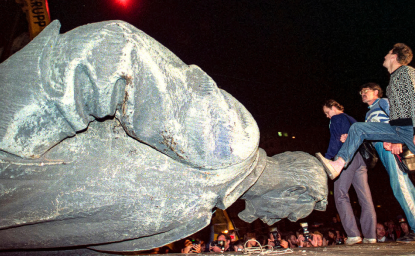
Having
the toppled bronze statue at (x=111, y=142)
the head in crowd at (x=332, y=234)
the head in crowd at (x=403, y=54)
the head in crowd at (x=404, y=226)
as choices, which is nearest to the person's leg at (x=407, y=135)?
the head in crowd at (x=403, y=54)

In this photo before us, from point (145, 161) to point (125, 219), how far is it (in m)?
0.25

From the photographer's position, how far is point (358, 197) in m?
2.72

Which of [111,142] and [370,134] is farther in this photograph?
[370,134]

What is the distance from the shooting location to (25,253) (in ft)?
4.98

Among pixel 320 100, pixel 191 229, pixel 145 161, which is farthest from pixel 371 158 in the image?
pixel 320 100

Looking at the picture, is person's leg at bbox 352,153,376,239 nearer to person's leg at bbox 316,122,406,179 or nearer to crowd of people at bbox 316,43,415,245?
crowd of people at bbox 316,43,415,245

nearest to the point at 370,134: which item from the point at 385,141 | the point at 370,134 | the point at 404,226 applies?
the point at 370,134

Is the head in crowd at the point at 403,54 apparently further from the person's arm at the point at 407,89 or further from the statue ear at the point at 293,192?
the statue ear at the point at 293,192

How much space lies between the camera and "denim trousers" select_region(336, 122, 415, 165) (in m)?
2.27

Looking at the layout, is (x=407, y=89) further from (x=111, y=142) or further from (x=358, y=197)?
(x=111, y=142)

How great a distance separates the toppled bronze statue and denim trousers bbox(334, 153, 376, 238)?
185 cm

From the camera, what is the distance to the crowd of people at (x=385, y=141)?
7.47 ft

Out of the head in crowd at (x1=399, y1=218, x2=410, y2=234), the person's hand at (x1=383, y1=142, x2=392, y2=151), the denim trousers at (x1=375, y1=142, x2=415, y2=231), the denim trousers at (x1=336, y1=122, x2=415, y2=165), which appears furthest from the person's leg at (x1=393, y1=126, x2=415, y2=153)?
the head in crowd at (x1=399, y1=218, x2=410, y2=234)

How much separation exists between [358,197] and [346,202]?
0.15 m
